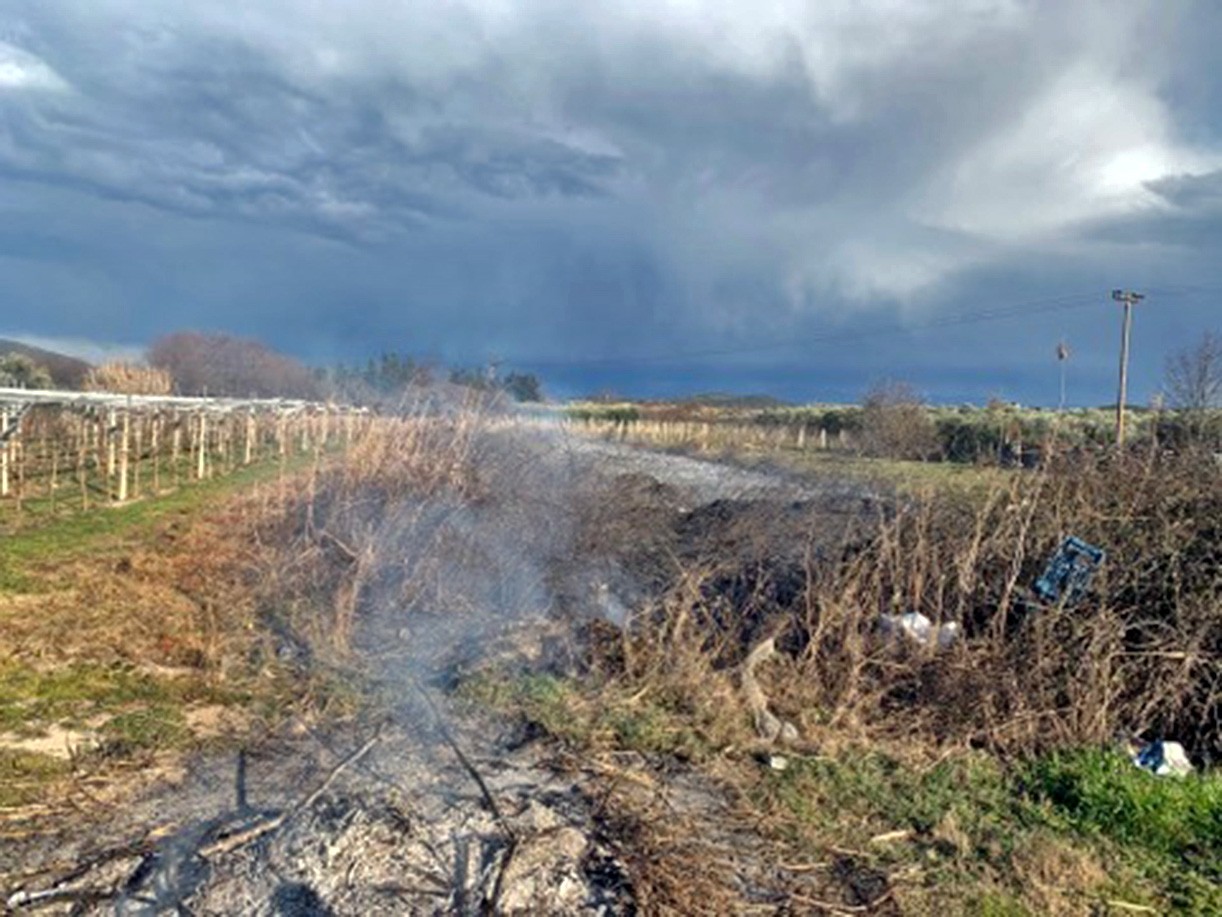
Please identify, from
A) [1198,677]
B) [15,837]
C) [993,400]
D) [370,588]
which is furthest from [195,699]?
[993,400]

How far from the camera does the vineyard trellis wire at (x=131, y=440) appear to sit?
17.1m

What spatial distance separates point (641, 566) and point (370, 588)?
251 centimetres

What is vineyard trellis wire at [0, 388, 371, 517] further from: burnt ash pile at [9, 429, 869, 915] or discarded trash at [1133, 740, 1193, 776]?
discarded trash at [1133, 740, 1193, 776]

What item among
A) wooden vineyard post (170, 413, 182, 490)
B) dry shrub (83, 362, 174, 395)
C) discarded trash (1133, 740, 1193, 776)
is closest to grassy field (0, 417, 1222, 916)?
discarded trash (1133, 740, 1193, 776)

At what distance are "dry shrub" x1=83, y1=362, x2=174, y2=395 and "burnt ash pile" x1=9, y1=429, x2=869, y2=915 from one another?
29869 mm

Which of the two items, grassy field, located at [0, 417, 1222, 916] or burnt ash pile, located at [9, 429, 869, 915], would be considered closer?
burnt ash pile, located at [9, 429, 869, 915]

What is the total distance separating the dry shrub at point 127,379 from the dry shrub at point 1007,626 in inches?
1272

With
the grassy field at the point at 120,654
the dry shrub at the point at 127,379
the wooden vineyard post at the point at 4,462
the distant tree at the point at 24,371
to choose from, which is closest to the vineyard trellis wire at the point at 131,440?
the wooden vineyard post at the point at 4,462

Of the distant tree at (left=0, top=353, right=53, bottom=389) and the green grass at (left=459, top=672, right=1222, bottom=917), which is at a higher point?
the distant tree at (left=0, top=353, right=53, bottom=389)

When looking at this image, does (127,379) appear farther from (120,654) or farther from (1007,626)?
(1007,626)

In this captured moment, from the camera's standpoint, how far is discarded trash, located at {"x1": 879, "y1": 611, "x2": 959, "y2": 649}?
280 inches

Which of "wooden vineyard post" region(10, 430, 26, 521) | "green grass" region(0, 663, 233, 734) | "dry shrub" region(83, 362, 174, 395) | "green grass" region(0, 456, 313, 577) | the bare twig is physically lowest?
"green grass" region(0, 663, 233, 734)

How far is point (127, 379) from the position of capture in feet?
122

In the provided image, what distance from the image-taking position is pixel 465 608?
8.89 metres
